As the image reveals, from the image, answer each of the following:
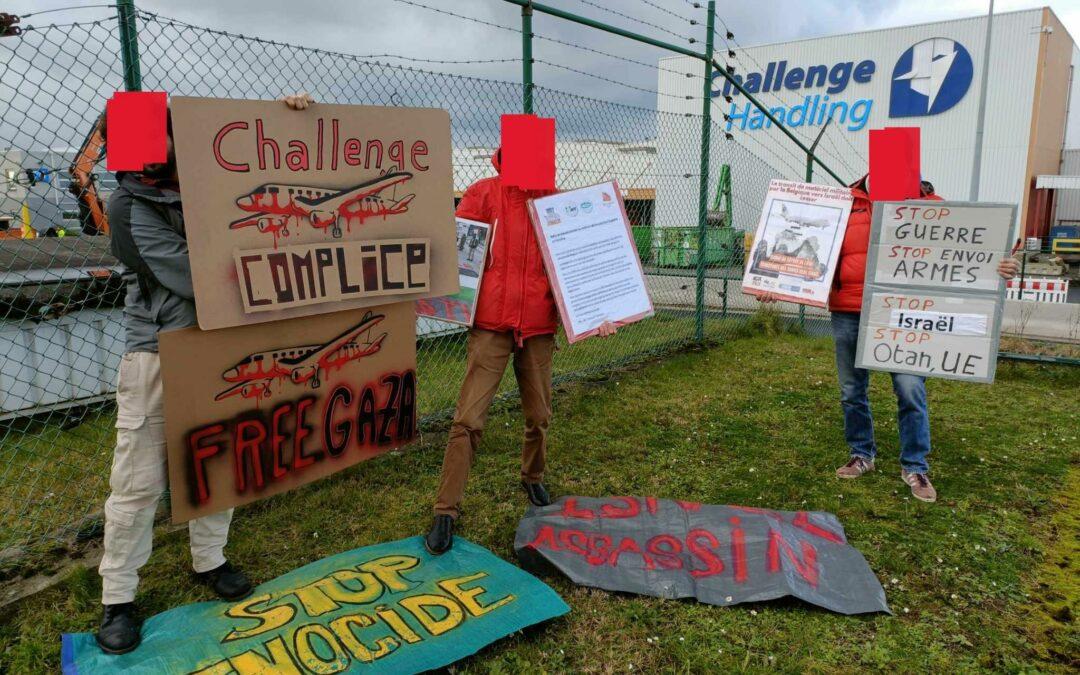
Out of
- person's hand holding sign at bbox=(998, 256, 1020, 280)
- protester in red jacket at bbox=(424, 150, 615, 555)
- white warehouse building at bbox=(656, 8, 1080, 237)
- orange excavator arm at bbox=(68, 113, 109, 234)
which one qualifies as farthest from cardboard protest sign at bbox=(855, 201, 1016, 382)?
white warehouse building at bbox=(656, 8, 1080, 237)

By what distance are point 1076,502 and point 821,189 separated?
2278mm

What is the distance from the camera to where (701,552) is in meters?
3.17

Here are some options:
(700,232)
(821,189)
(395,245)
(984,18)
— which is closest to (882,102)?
(984,18)

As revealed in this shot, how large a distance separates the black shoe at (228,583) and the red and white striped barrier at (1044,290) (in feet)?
49.4

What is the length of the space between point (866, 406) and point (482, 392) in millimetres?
2444

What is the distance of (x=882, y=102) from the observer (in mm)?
27906

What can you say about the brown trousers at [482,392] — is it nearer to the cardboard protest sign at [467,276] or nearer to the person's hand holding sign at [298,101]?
the cardboard protest sign at [467,276]

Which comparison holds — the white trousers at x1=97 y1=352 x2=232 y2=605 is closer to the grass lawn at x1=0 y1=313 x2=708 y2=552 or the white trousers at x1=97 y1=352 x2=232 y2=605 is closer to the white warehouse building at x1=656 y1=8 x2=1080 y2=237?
the grass lawn at x1=0 y1=313 x2=708 y2=552

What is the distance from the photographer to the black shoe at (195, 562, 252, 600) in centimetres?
274

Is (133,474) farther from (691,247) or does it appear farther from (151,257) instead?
(691,247)

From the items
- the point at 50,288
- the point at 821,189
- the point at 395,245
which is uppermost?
the point at 821,189

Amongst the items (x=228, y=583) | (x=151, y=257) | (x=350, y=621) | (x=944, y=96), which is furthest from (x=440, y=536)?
(x=944, y=96)

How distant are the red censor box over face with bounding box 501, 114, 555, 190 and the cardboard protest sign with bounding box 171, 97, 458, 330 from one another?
327mm

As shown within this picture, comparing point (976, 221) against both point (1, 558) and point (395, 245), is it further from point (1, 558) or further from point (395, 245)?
point (1, 558)
